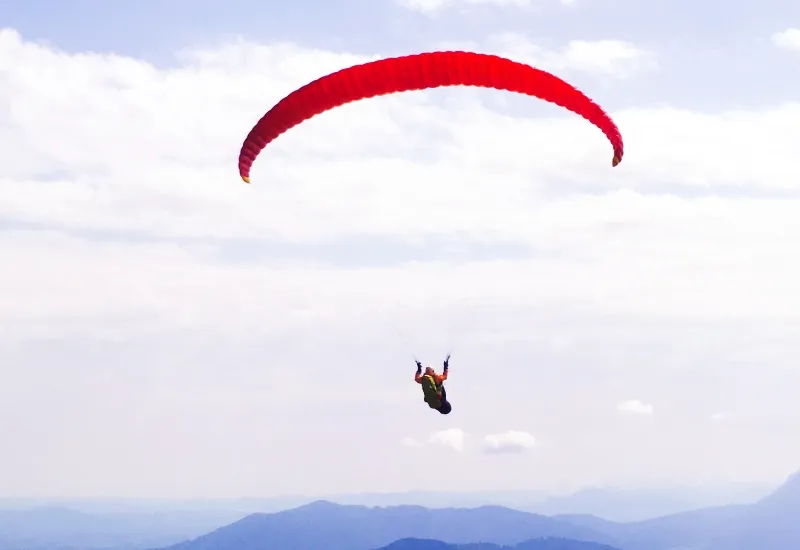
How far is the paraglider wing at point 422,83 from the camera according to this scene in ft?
108

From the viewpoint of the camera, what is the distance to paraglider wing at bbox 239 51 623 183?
3281 cm

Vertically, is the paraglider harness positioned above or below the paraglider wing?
below

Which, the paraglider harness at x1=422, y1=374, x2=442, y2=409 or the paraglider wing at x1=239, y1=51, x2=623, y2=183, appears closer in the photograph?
the paraglider wing at x1=239, y1=51, x2=623, y2=183

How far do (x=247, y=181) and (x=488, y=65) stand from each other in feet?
32.1

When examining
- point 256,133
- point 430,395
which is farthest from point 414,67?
point 430,395

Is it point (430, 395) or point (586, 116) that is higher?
point (586, 116)

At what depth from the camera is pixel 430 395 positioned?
37625 mm

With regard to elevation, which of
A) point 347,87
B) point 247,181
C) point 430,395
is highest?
point 347,87

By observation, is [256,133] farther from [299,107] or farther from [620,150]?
[620,150]

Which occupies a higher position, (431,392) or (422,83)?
(422,83)

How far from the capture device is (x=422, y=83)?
33.3 meters

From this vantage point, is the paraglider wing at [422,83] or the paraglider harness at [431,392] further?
the paraglider harness at [431,392]

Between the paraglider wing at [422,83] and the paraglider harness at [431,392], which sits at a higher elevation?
the paraglider wing at [422,83]

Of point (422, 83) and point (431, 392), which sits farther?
point (431, 392)
